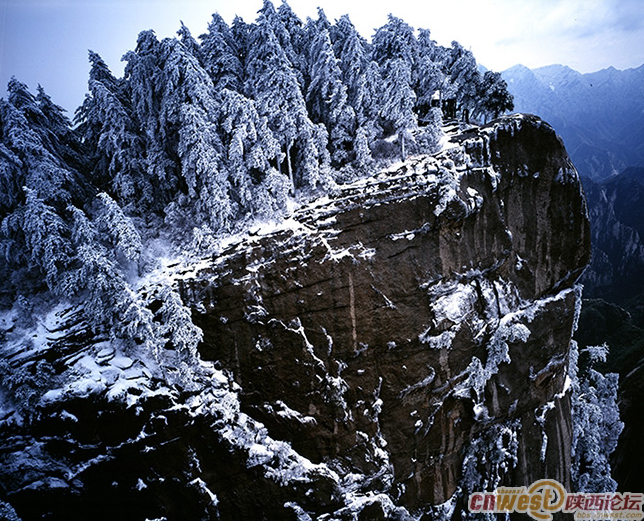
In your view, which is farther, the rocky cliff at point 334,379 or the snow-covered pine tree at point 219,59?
the snow-covered pine tree at point 219,59

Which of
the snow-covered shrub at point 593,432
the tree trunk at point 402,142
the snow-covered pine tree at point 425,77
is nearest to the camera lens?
the tree trunk at point 402,142

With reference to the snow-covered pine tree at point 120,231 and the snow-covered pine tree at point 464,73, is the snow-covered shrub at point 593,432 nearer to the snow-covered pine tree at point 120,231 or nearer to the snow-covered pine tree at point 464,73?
the snow-covered pine tree at point 464,73

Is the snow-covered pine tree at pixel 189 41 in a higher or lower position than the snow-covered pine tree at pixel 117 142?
higher

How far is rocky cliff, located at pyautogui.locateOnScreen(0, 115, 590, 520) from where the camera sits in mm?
13047

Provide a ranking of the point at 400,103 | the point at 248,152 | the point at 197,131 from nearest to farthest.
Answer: the point at 197,131, the point at 248,152, the point at 400,103

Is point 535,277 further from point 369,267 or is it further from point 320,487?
point 320,487

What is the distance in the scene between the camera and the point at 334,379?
14867mm

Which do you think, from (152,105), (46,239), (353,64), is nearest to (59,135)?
(152,105)

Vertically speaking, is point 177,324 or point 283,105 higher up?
point 283,105

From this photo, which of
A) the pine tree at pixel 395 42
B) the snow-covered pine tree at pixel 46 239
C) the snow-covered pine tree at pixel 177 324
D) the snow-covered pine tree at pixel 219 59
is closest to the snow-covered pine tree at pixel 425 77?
the pine tree at pixel 395 42

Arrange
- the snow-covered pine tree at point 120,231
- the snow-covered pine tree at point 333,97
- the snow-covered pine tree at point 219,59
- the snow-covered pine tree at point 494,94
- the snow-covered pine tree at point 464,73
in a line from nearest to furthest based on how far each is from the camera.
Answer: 1. the snow-covered pine tree at point 120,231
2. the snow-covered pine tree at point 219,59
3. the snow-covered pine tree at point 333,97
4. the snow-covered pine tree at point 494,94
5. the snow-covered pine tree at point 464,73

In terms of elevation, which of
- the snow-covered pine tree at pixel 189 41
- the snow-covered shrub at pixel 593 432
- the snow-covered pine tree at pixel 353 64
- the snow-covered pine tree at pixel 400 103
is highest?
the snow-covered pine tree at pixel 189 41

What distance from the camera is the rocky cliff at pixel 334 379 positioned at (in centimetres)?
1305

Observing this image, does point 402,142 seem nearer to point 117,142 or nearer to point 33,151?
point 117,142
